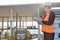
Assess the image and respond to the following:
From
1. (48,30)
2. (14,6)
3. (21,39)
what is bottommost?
(21,39)

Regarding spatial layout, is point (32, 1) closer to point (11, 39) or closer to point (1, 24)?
point (11, 39)

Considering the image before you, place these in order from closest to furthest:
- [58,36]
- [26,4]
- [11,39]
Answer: [26,4] → [11,39] → [58,36]

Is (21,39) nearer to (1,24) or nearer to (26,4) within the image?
(26,4)

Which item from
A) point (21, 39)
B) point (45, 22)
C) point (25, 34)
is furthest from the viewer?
point (25, 34)

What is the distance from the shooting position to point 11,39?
498cm

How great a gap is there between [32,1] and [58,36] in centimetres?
171

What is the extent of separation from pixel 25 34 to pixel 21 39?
1.84 feet

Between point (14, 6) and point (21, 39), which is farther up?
point (14, 6)

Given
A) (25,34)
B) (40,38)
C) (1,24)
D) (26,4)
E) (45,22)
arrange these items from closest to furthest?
1. (45,22)
2. (26,4)
3. (40,38)
4. (25,34)
5. (1,24)

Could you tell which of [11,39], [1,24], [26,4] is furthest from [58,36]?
[1,24]

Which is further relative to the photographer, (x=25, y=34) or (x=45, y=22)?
(x=25, y=34)

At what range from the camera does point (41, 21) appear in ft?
11.2

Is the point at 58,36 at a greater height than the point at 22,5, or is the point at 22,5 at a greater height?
the point at 22,5

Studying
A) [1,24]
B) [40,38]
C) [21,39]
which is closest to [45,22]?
[40,38]
